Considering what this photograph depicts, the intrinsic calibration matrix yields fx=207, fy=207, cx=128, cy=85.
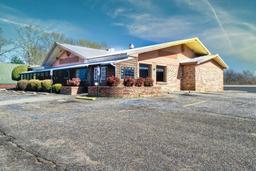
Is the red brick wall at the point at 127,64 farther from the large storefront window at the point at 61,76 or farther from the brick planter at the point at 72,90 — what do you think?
the large storefront window at the point at 61,76

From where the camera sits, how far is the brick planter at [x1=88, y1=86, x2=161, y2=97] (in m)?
13.3

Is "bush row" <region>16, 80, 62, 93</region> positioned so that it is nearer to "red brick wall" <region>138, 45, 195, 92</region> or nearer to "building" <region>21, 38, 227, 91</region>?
"building" <region>21, 38, 227, 91</region>

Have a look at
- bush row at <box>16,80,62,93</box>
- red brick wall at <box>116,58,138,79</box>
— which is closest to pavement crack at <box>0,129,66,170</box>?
red brick wall at <box>116,58,138,79</box>

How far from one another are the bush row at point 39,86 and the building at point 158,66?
1.77 meters

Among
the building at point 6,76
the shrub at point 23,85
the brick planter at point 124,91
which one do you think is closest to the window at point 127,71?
the brick planter at point 124,91

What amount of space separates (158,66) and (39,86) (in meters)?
12.1

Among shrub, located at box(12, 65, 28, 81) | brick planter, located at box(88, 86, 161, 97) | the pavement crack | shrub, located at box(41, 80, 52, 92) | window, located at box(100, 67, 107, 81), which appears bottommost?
the pavement crack

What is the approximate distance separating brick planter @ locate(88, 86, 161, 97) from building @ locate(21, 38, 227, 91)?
7.51 feet

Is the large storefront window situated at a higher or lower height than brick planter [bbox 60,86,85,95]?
higher

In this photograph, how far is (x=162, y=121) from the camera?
6469 mm

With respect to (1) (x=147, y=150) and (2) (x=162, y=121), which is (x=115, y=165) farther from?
(2) (x=162, y=121)

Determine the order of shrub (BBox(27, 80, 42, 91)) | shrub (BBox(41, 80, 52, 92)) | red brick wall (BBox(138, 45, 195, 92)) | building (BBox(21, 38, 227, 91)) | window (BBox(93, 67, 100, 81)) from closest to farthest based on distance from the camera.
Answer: building (BBox(21, 38, 227, 91)), window (BBox(93, 67, 100, 81)), red brick wall (BBox(138, 45, 195, 92)), shrub (BBox(41, 80, 52, 92)), shrub (BBox(27, 80, 42, 91))

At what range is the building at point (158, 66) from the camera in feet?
55.8

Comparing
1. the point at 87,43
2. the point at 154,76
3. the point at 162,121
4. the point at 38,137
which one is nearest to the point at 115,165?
the point at 38,137
